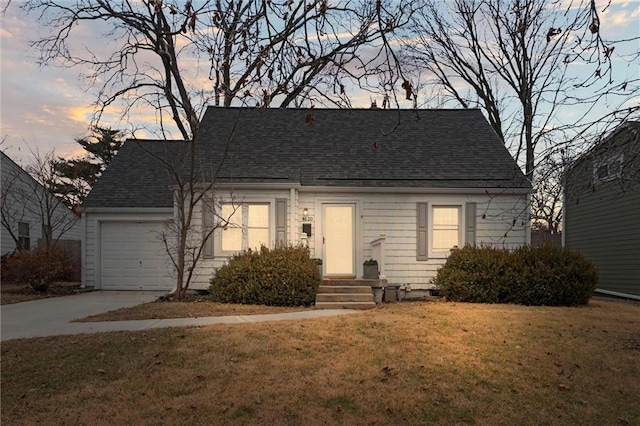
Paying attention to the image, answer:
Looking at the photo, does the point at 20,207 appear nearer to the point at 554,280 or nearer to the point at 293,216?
the point at 293,216

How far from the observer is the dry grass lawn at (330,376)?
15.6 ft

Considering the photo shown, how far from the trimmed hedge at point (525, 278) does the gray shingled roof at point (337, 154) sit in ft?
6.83

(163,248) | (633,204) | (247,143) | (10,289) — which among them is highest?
(247,143)

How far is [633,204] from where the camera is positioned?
48.3 feet

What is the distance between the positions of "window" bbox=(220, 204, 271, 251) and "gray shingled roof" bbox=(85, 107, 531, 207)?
75 cm

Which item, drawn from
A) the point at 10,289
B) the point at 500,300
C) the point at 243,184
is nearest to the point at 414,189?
the point at 500,300

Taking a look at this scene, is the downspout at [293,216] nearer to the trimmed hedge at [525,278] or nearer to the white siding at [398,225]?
the white siding at [398,225]

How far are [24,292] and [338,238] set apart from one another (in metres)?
8.98

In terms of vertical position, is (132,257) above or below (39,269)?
above

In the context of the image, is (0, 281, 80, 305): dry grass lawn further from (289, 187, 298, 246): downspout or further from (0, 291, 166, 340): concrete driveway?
(289, 187, 298, 246): downspout

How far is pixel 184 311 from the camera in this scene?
31.2 feet

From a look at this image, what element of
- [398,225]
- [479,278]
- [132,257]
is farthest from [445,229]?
[132,257]

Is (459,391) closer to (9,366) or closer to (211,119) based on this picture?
(9,366)

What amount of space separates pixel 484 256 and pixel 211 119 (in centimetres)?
914
